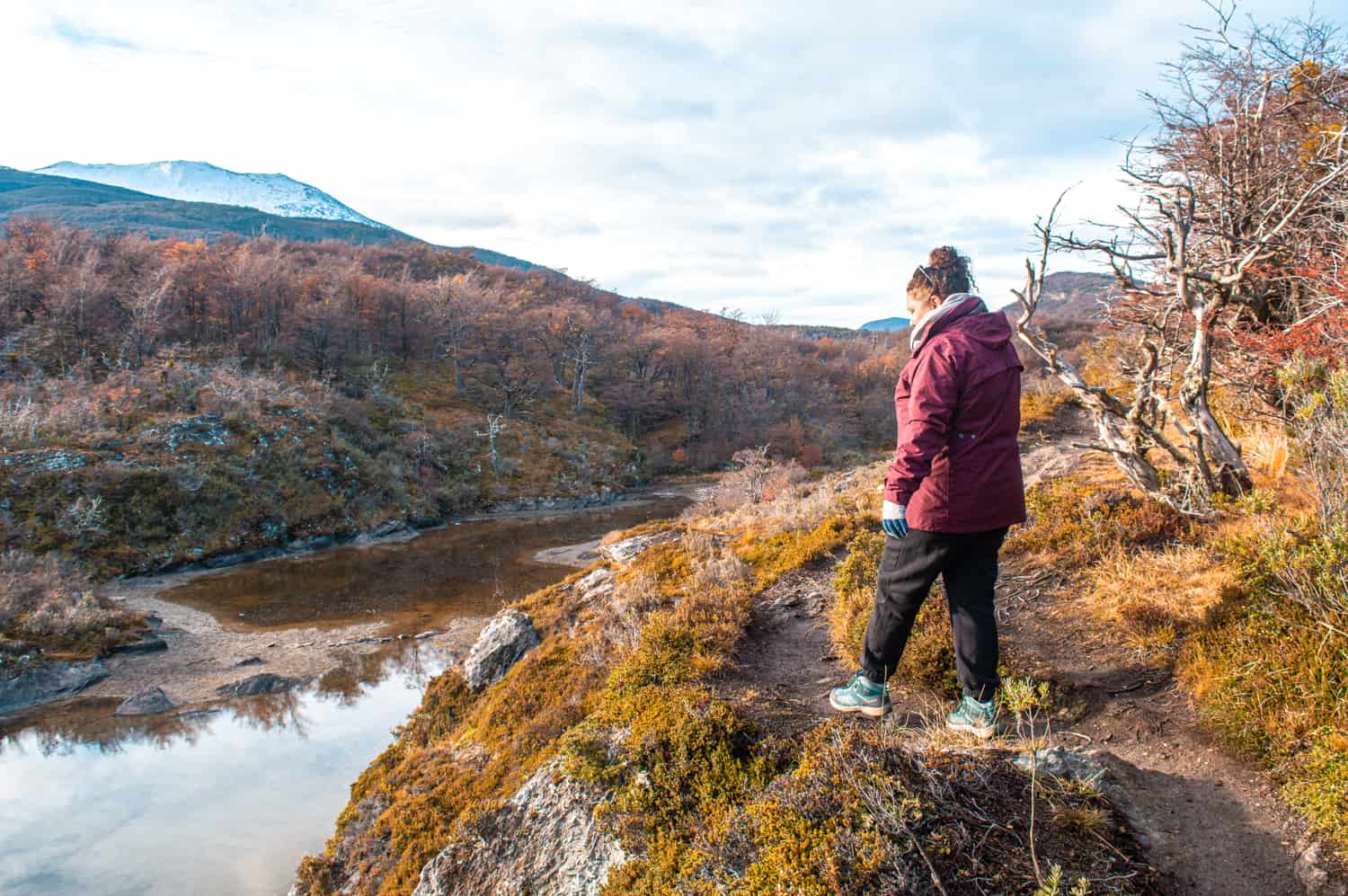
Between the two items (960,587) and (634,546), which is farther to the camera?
(634,546)

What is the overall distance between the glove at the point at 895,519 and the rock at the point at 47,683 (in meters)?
16.8

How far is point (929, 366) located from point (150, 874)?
1058cm

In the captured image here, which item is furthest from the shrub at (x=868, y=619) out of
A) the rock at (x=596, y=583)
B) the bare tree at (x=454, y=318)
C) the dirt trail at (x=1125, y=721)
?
the bare tree at (x=454, y=318)

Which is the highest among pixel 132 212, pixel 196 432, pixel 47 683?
pixel 132 212

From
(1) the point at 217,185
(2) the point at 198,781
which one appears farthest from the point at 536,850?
(1) the point at 217,185

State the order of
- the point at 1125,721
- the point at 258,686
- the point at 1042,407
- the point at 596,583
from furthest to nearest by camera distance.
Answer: the point at 1042,407
the point at 258,686
the point at 596,583
the point at 1125,721

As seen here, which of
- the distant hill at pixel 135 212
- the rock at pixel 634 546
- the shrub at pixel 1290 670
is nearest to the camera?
the shrub at pixel 1290 670

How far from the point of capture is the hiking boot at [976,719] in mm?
3172

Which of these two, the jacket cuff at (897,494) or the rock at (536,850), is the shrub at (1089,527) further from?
the rock at (536,850)

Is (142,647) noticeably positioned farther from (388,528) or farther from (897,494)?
(897,494)

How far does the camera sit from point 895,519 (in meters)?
3.17

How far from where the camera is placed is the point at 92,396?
28.4m

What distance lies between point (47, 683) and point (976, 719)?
688 inches

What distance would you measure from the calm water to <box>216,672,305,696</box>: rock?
0.35 m
